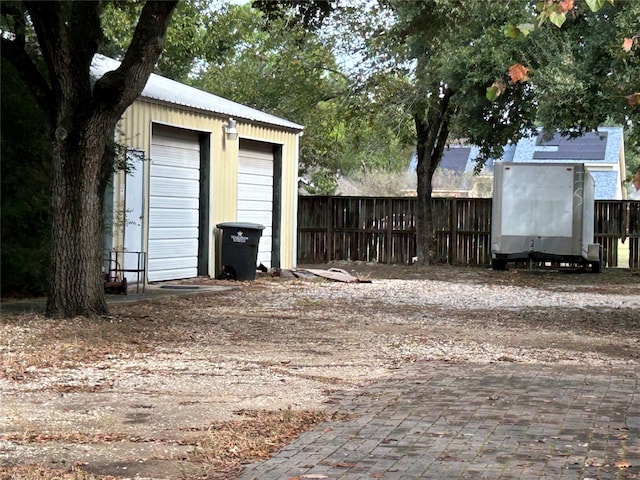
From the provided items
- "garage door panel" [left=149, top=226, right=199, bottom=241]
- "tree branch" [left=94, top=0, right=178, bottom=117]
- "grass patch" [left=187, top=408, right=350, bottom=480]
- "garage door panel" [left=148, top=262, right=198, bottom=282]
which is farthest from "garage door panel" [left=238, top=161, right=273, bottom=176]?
"grass patch" [left=187, top=408, right=350, bottom=480]

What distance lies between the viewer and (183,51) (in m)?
34.0

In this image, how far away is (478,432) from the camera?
6566 mm

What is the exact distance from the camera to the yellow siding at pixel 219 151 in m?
17.6

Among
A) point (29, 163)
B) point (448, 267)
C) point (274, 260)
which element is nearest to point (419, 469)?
point (29, 163)

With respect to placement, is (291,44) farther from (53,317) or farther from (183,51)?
(53,317)

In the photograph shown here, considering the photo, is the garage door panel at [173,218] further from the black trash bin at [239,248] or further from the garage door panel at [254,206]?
the garage door panel at [254,206]

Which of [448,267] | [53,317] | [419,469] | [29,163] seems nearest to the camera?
[419,469]

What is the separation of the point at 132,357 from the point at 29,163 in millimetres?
5836

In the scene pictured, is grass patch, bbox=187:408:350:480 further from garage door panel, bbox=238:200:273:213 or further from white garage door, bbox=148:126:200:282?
garage door panel, bbox=238:200:273:213

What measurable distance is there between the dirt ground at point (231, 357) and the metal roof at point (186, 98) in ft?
12.0

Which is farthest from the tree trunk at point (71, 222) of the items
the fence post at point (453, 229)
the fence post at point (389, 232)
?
the fence post at point (453, 229)

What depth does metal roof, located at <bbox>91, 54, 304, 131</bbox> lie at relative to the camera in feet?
59.4

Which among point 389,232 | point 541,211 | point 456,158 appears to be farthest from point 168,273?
point 456,158

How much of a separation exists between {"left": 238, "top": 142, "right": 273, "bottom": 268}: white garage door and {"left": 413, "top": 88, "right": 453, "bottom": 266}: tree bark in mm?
5534
